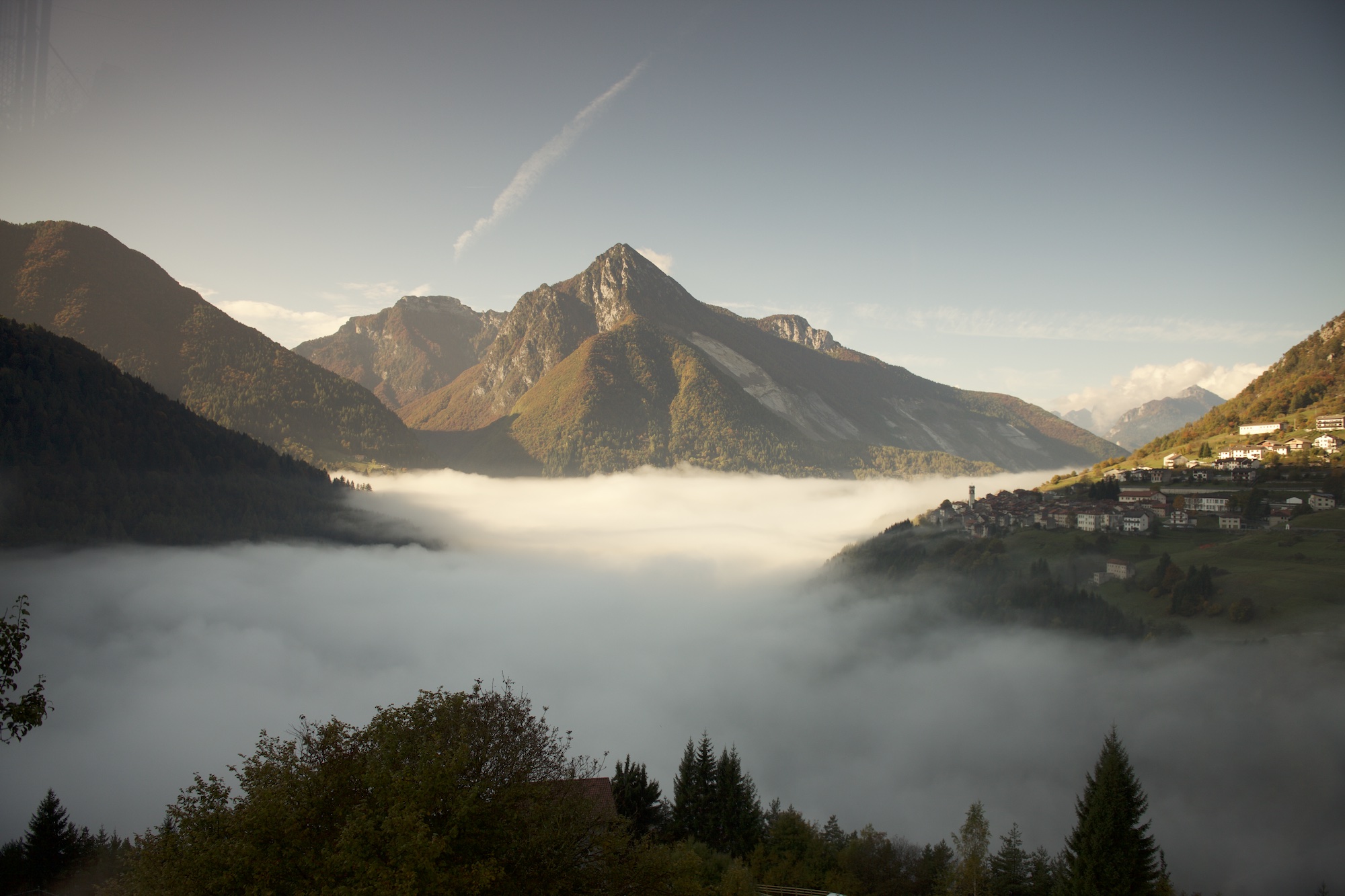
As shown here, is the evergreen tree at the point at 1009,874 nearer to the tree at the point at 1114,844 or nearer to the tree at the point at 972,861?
the tree at the point at 972,861

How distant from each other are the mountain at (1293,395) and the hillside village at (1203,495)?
727 cm

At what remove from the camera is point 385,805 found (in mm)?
21188

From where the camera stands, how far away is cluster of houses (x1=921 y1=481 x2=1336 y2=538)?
108 metres

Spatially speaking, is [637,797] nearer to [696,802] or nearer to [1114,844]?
[696,802]

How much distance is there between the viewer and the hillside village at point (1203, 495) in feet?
356

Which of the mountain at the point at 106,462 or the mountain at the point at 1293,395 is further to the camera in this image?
the mountain at the point at 106,462

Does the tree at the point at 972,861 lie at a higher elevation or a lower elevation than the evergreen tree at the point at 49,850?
higher

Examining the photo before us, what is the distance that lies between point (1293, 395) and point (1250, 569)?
7975cm

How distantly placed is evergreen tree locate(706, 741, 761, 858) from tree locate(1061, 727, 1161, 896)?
27472 mm

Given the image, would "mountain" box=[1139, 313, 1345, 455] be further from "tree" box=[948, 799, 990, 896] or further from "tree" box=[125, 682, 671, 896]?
"tree" box=[125, 682, 671, 896]

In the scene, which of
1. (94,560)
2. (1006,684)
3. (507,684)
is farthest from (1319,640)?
(94,560)

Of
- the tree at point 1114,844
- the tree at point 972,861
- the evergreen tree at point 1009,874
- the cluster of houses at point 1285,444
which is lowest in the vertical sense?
the evergreen tree at point 1009,874

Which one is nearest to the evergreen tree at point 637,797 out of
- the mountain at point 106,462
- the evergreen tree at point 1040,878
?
the evergreen tree at point 1040,878

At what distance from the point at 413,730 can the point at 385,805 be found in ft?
12.8
